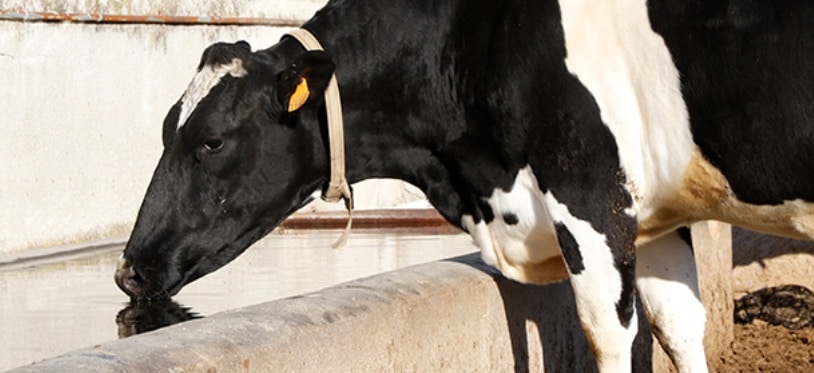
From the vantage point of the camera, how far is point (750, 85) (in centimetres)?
432

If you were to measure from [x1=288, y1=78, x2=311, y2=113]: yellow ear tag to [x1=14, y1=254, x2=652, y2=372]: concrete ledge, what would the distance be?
1.73 ft

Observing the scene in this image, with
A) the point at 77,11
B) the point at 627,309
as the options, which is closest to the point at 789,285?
the point at 627,309

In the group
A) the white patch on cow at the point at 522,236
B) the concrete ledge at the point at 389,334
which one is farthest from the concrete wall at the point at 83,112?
the white patch on cow at the point at 522,236

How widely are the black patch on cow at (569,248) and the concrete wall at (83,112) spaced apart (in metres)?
4.76

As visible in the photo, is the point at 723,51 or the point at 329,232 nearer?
the point at 723,51

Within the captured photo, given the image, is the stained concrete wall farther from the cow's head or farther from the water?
the water

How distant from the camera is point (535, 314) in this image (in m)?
5.58

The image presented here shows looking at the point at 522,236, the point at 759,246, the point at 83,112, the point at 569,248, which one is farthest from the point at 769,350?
the point at 83,112

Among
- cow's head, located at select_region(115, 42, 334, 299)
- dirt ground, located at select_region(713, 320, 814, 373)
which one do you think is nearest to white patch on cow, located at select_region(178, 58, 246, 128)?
cow's head, located at select_region(115, 42, 334, 299)

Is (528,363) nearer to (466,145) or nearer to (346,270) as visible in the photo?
(466,145)

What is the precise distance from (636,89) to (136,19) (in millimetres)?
5865

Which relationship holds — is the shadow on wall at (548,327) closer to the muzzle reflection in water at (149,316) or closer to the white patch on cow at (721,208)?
the white patch on cow at (721,208)

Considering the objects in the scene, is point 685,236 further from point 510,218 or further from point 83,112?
point 83,112

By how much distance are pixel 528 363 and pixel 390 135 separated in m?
1.08
